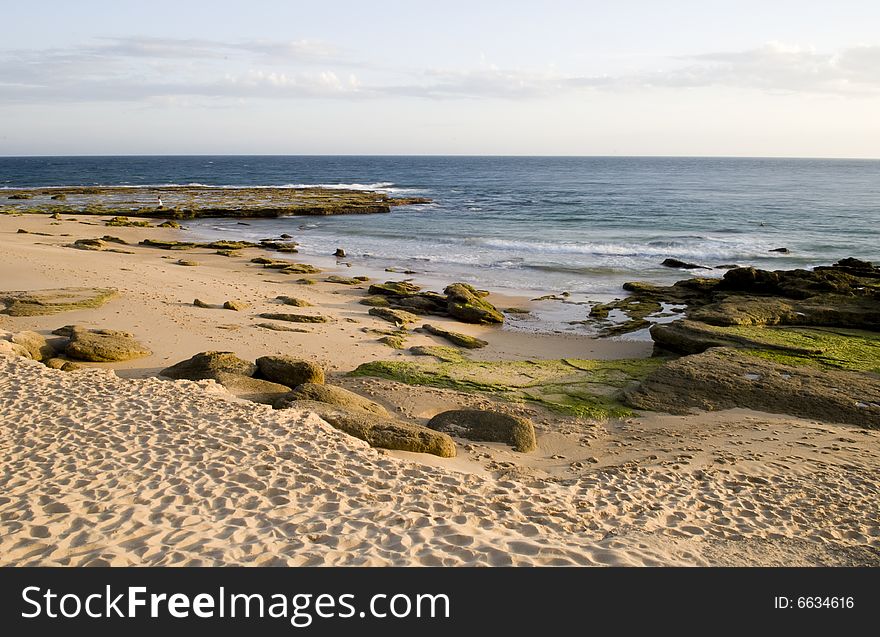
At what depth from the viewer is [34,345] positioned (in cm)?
1218

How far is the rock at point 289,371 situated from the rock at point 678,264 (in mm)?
21590

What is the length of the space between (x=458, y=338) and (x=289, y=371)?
5330 millimetres

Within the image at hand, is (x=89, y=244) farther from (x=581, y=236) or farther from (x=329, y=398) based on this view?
(x=581, y=236)

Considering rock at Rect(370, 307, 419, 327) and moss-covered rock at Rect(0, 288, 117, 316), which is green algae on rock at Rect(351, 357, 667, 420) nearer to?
rock at Rect(370, 307, 419, 327)

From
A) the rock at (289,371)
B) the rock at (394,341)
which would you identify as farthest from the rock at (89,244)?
the rock at (289,371)

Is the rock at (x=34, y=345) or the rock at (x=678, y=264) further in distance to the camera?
the rock at (x=678, y=264)

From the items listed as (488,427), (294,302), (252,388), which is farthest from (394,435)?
(294,302)

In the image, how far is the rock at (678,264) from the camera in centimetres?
2903

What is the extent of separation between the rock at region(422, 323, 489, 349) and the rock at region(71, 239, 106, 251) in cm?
1739

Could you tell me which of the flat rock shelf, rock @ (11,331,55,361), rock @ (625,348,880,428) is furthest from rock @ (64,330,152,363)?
the flat rock shelf

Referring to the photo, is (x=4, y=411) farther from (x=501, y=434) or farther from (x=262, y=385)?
(x=501, y=434)

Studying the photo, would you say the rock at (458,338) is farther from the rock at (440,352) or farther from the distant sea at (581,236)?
the distant sea at (581,236)

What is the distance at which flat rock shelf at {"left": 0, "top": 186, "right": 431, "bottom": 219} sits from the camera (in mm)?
46688

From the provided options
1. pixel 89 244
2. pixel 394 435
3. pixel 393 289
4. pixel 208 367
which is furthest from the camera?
pixel 89 244
